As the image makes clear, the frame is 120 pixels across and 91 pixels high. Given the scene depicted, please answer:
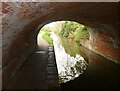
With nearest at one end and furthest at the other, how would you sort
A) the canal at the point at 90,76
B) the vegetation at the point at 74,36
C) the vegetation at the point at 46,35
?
1. the canal at the point at 90,76
2. the vegetation at the point at 74,36
3. the vegetation at the point at 46,35

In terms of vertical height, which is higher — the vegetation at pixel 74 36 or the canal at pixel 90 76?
the vegetation at pixel 74 36

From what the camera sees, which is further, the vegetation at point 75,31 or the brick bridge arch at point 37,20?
the vegetation at point 75,31

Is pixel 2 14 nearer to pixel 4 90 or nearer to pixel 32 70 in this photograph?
pixel 4 90

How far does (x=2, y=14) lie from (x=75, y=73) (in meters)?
7.56

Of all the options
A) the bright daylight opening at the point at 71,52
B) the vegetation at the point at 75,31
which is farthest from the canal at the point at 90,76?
the vegetation at the point at 75,31

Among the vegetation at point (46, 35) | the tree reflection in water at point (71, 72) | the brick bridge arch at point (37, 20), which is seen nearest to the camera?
the brick bridge arch at point (37, 20)

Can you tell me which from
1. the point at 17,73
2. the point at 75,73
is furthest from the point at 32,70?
the point at 75,73

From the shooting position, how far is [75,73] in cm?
1179

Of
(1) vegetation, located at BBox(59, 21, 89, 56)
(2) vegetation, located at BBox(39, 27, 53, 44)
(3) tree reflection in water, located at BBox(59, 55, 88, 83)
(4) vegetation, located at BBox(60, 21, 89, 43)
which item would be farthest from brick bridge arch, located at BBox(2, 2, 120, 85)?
(2) vegetation, located at BBox(39, 27, 53, 44)

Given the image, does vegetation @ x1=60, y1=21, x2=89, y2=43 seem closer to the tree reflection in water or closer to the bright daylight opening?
the bright daylight opening

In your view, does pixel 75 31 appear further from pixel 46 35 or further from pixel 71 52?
pixel 46 35

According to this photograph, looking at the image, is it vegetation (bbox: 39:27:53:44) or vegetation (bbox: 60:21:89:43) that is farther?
vegetation (bbox: 39:27:53:44)

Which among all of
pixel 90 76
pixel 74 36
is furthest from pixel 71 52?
pixel 90 76

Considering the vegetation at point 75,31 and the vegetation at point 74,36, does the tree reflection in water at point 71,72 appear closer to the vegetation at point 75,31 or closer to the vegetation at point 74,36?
the vegetation at point 74,36
